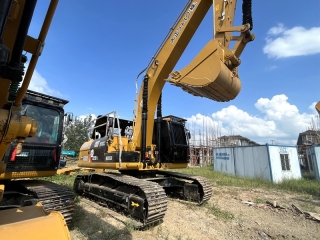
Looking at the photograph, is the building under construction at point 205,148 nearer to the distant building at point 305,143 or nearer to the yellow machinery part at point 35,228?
the distant building at point 305,143

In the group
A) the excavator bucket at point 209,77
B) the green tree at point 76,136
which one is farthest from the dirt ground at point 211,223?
the green tree at point 76,136

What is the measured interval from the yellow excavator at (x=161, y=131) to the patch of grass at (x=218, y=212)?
0.28 meters

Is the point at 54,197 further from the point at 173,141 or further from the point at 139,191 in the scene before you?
the point at 173,141

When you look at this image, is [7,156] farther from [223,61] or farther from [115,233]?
[223,61]

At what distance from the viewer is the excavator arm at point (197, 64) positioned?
4.53 m

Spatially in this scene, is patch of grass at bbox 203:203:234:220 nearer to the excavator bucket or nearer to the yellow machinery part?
the excavator bucket

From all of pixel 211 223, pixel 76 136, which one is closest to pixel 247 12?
pixel 211 223

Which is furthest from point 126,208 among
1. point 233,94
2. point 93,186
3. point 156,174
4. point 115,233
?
point 233,94

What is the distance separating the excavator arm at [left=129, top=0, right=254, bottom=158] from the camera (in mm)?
4531

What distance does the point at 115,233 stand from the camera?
4.31 m

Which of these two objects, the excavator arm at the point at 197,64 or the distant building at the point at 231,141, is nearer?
the excavator arm at the point at 197,64

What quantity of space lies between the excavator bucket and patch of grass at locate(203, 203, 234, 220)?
3.04 m

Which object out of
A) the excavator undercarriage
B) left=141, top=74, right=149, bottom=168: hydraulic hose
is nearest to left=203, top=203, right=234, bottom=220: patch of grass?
the excavator undercarriage

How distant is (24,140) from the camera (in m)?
1.80
